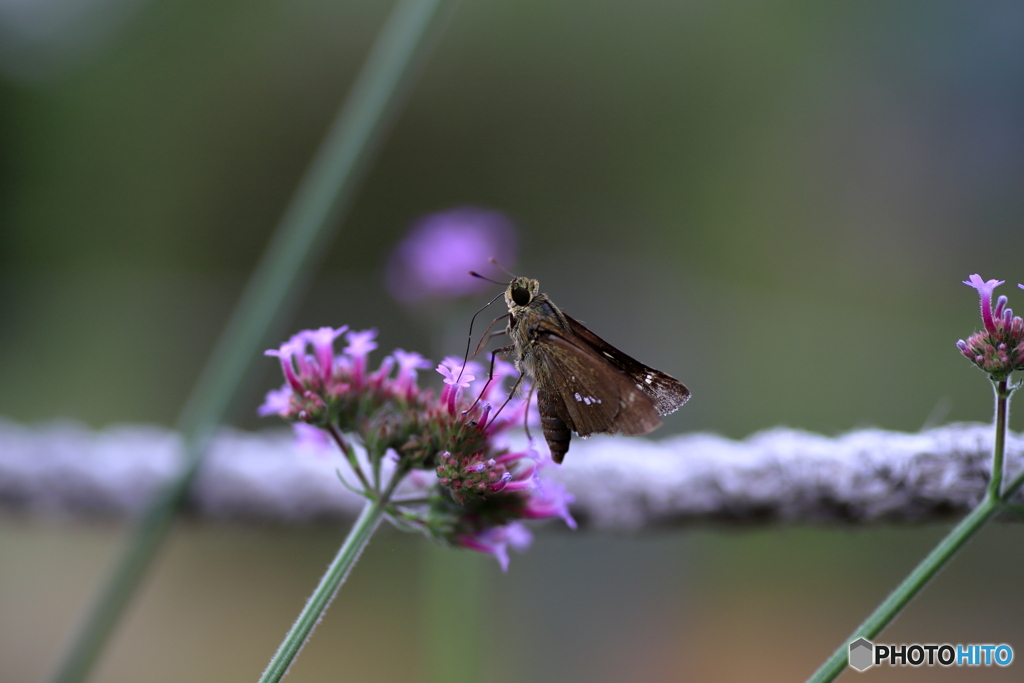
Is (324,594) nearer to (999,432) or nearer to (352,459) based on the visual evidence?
(352,459)

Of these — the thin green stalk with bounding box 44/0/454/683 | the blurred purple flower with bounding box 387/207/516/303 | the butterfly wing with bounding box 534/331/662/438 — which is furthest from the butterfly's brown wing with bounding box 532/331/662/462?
the blurred purple flower with bounding box 387/207/516/303

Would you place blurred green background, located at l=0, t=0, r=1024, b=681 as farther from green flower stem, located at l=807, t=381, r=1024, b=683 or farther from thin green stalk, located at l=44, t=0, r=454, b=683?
green flower stem, located at l=807, t=381, r=1024, b=683

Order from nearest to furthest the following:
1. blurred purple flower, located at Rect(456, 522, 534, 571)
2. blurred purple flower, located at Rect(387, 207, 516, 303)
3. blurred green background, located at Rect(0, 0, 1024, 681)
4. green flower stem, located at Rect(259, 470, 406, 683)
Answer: green flower stem, located at Rect(259, 470, 406, 683) → blurred purple flower, located at Rect(456, 522, 534, 571) → blurred purple flower, located at Rect(387, 207, 516, 303) → blurred green background, located at Rect(0, 0, 1024, 681)

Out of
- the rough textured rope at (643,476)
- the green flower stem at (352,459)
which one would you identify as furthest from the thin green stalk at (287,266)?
the green flower stem at (352,459)

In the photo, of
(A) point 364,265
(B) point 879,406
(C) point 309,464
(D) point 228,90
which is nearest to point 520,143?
A: (A) point 364,265

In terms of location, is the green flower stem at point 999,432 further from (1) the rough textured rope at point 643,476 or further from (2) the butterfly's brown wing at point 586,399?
(2) the butterfly's brown wing at point 586,399

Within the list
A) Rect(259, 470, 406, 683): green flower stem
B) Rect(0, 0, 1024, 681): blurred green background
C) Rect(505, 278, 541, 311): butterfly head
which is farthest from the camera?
Rect(0, 0, 1024, 681): blurred green background

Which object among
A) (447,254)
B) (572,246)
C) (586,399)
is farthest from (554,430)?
(572,246)
